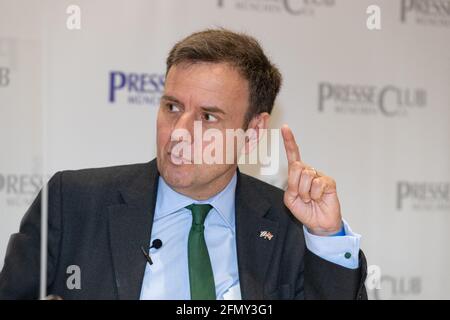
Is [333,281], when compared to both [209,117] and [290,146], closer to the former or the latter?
[290,146]

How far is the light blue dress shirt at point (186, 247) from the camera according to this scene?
146 centimetres

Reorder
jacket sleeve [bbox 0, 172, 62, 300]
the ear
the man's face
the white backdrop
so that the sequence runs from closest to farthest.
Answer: jacket sleeve [bbox 0, 172, 62, 300], the man's face, the ear, the white backdrop

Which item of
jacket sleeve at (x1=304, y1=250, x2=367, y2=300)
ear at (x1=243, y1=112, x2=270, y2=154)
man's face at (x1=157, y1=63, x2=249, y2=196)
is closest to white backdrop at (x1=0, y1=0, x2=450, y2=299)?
ear at (x1=243, y1=112, x2=270, y2=154)

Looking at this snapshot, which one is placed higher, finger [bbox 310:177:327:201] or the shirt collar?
finger [bbox 310:177:327:201]

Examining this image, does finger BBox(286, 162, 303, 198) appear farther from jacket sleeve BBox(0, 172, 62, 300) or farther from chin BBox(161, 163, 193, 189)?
jacket sleeve BBox(0, 172, 62, 300)

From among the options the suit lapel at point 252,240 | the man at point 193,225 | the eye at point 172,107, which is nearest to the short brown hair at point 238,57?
the man at point 193,225

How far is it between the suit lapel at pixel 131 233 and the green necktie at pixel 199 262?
0.35ft

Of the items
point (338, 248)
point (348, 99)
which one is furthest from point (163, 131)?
point (348, 99)

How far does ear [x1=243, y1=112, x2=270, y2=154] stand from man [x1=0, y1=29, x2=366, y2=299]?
7cm

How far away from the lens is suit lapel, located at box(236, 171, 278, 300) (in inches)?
58.2

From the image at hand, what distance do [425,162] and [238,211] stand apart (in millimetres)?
1218

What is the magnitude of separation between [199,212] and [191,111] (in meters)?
0.25

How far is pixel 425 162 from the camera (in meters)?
2.53
